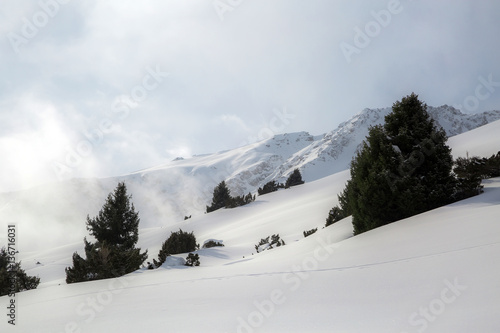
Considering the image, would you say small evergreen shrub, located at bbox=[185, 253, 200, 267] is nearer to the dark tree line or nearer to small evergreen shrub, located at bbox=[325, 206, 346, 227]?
the dark tree line

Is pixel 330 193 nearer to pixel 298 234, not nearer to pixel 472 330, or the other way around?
pixel 298 234

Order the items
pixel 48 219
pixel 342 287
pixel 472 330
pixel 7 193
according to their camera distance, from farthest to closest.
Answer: pixel 7 193 < pixel 48 219 < pixel 342 287 < pixel 472 330

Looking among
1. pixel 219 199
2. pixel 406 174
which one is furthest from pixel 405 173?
pixel 219 199

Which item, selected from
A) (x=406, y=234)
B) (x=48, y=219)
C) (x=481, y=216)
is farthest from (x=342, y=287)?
(x=48, y=219)

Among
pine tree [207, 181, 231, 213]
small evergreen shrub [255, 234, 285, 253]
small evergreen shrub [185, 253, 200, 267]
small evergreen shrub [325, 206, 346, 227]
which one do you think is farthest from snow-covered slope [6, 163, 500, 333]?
pine tree [207, 181, 231, 213]

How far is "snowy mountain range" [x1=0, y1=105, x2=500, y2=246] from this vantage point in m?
70.3

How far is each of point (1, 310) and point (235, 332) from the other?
572 cm

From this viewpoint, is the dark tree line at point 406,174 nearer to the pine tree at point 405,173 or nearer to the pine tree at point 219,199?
the pine tree at point 405,173

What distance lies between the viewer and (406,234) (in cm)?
654

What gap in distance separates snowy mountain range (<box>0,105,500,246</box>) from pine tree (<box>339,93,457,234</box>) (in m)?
23.5

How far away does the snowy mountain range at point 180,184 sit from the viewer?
2769 inches

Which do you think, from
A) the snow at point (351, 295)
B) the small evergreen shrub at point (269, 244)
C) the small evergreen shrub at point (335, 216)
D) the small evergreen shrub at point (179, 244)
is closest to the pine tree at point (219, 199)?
the small evergreen shrub at point (179, 244)

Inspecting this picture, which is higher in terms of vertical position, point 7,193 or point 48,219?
point 7,193

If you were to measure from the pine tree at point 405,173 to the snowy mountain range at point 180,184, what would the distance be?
926 inches
